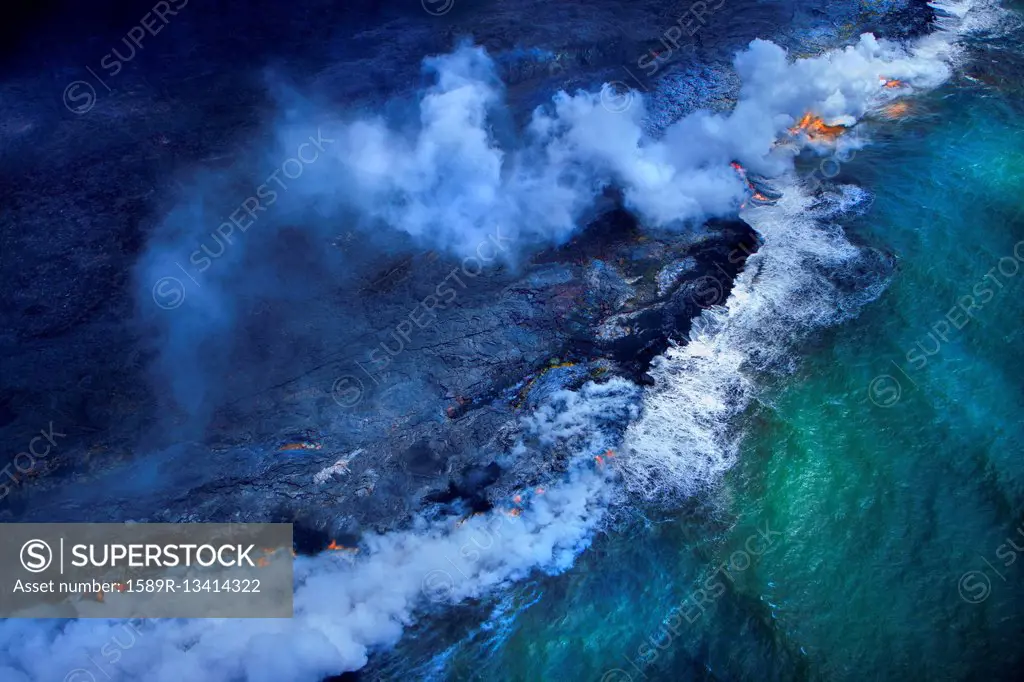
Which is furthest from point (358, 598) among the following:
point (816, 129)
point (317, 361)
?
point (816, 129)

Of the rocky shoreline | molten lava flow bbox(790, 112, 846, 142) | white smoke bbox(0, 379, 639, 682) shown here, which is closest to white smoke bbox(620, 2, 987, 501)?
molten lava flow bbox(790, 112, 846, 142)

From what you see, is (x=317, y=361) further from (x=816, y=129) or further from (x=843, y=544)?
(x=816, y=129)

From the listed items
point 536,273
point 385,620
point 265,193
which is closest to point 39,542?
point 385,620

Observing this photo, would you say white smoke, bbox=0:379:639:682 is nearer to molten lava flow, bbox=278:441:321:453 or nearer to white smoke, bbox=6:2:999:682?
white smoke, bbox=6:2:999:682

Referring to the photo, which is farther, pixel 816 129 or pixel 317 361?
pixel 816 129

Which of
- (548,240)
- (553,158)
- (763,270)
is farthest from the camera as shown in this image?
(553,158)

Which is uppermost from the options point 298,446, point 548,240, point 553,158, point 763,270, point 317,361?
point 553,158

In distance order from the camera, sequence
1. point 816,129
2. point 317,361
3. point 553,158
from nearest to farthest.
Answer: point 317,361 → point 553,158 → point 816,129

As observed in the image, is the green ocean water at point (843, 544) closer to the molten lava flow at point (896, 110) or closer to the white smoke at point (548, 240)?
the white smoke at point (548, 240)
